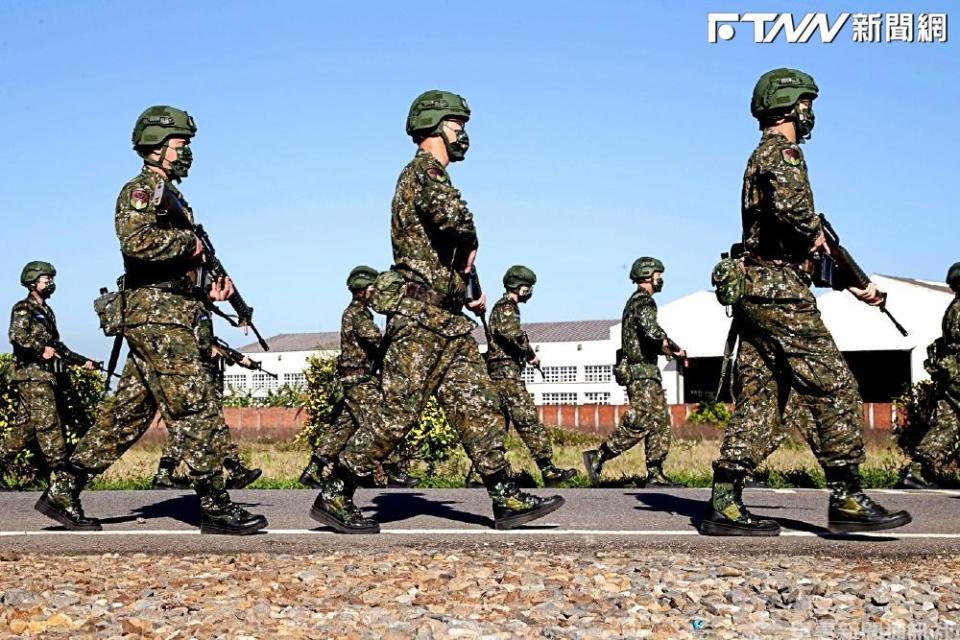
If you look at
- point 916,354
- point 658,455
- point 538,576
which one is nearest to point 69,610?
point 538,576

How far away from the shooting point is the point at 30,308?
1069 cm

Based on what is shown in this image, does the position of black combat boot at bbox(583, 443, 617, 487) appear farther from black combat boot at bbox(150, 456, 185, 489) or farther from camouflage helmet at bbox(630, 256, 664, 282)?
black combat boot at bbox(150, 456, 185, 489)

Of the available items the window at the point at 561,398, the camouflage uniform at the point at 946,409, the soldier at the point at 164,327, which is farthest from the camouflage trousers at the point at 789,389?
the window at the point at 561,398

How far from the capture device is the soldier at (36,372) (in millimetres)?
10672

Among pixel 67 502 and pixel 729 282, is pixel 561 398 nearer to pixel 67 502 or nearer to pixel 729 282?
pixel 67 502

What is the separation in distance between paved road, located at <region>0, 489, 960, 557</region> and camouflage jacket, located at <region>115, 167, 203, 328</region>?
129cm

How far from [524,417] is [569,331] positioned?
42802mm

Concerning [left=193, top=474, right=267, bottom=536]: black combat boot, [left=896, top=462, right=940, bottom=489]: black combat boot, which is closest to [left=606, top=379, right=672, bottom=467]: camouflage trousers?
[left=896, top=462, right=940, bottom=489]: black combat boot

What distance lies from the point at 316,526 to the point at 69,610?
9.16 ft

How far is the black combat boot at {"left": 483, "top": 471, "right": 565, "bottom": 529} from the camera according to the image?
22.0 feet

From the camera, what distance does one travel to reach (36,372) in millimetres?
10836

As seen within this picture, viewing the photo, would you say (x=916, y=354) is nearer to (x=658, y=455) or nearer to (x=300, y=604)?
(x=658, y=455)

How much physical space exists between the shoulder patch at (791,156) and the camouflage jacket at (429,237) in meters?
1.72

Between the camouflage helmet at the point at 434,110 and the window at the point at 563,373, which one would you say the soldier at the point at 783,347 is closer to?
the camouflage helmet at the point at 434,110
